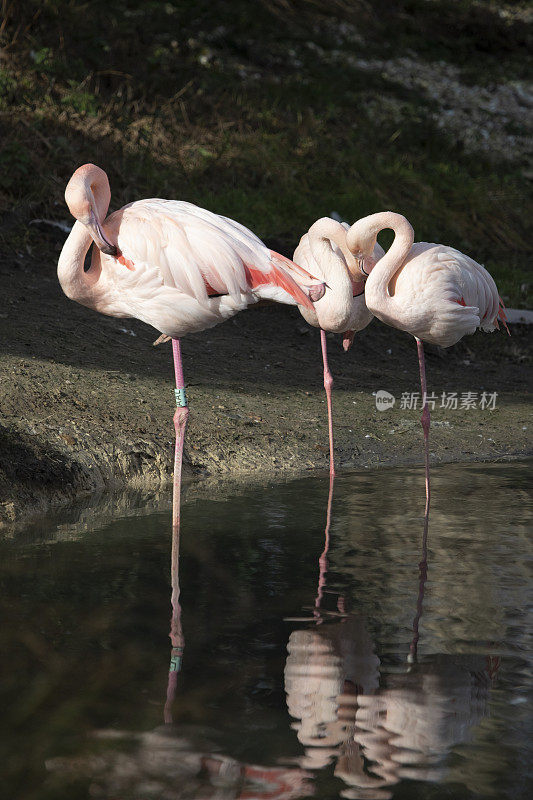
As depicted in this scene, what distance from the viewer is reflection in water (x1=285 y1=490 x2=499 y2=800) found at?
7.28 feet

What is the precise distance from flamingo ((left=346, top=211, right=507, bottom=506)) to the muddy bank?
2.77ft

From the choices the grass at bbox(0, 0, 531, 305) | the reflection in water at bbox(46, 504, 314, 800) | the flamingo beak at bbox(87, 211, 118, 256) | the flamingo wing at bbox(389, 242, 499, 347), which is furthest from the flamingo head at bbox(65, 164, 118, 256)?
the grass at bbox(0, 0, 531, 305)

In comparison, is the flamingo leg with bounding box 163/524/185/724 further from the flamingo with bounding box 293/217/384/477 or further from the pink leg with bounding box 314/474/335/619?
the flamingo with bounding box 293/217/384/477

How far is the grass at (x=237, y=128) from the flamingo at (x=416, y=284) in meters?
3.72

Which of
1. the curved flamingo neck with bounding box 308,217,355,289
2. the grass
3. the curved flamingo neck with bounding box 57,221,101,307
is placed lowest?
the curved flamingo neck with bounding box 57,221,101,307

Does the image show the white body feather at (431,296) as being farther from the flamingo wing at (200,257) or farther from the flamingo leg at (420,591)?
the flamingo leg at (420,591)

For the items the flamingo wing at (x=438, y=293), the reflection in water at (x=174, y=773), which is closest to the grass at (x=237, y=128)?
the flamingo wing at (x=438, y=293)

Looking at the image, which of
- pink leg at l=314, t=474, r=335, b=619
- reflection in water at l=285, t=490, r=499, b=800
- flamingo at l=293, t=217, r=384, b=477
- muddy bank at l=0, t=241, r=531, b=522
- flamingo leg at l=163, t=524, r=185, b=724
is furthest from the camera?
flamingo at l=293, t=217, r=384, b=477

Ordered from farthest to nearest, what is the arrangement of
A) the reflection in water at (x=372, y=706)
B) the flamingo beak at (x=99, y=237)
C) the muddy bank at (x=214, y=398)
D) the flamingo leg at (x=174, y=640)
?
1. the muddy bank at (x=214, y=398)
2. the flamingo beak at (x=99, y=237)
3. the flamingo leg at (x=174, y=640)
4. the reflection in water at (x=372, y=706)

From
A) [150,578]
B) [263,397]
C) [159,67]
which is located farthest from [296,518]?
[159,67]

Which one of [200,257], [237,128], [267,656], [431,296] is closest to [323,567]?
[267,656]

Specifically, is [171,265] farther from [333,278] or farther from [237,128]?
[237,128]

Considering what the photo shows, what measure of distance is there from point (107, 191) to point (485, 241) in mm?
6756

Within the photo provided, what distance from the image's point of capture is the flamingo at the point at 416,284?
4969 mm
